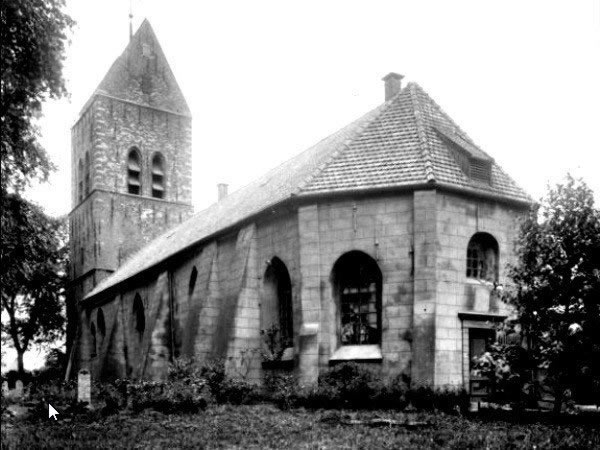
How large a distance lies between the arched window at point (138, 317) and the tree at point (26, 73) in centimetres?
1961

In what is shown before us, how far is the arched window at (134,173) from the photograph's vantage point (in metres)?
39.7

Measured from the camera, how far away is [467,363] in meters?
18.5

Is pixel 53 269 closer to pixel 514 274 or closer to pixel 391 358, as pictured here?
pixel 391 358

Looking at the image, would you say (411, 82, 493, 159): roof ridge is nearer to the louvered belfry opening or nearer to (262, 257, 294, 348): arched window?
the louvered belfry opening

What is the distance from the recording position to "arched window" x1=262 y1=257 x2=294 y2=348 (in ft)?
70.7

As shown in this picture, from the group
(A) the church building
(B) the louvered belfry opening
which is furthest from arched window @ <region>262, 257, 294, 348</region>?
(B) the louvered belfry opening

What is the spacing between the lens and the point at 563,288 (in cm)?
1414

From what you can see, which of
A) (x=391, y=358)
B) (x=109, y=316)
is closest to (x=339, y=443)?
(x=391, y=358)

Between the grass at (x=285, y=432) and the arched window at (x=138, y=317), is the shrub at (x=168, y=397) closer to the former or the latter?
the grass at (x=285, y=432)

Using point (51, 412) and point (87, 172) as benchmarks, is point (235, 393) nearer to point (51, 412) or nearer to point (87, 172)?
point (51, 412)

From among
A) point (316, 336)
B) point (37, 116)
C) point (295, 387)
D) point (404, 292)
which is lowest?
point (295, 387)

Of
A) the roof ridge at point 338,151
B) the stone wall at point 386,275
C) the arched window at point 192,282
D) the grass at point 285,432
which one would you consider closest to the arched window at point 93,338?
the arched window at point 192,282

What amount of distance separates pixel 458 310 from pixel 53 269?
33.6 m

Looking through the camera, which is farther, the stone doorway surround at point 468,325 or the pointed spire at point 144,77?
the pointed spire at point 144,77
